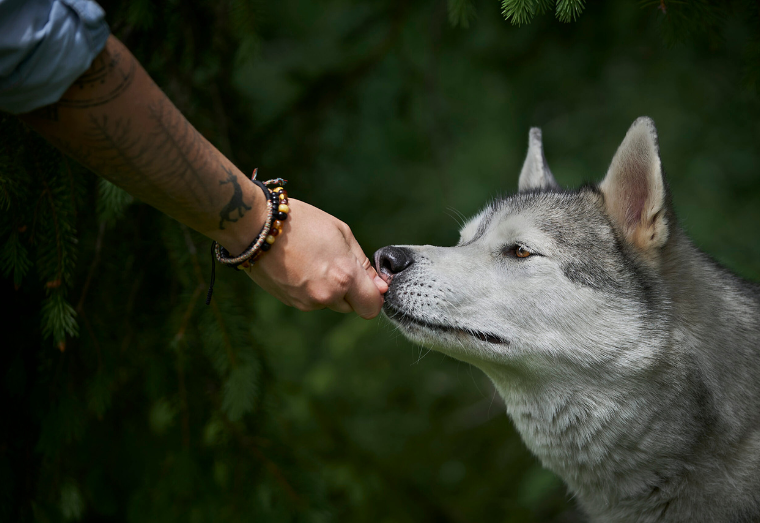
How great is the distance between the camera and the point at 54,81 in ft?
4.47

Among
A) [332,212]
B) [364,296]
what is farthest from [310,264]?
[332,212]

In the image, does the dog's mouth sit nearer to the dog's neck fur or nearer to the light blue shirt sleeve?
the dog's neck fur

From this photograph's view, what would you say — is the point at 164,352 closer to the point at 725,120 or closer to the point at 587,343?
the point at 587,343

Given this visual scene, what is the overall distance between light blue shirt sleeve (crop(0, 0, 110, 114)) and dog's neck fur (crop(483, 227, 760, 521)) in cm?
181

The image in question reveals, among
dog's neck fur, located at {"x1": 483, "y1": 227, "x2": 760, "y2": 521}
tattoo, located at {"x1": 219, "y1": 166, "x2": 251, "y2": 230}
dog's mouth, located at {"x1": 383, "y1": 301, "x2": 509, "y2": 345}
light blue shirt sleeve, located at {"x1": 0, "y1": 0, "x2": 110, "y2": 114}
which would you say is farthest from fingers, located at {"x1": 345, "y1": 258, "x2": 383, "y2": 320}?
light blue shirt sleeve, located at {"x1": 0, "y1": 0, "x2": 110, "y2": 114}

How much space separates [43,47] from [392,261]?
4.56 feet

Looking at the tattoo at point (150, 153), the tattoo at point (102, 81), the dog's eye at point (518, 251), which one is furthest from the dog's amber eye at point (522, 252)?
the tattoo at point (102, 81)

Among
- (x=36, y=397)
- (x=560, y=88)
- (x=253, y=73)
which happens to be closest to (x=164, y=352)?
(x=36, y=397)

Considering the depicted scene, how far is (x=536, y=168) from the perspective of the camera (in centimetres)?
312

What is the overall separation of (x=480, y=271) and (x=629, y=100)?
2725mm

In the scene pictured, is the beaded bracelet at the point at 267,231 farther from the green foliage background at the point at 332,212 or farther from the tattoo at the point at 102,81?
the green foliage background at the point at 332,212

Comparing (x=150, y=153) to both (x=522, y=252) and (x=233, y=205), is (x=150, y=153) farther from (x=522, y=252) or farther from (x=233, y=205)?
(x=522, y=252)

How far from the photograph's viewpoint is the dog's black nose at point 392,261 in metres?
2.32

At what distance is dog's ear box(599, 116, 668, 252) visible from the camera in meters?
2.19
